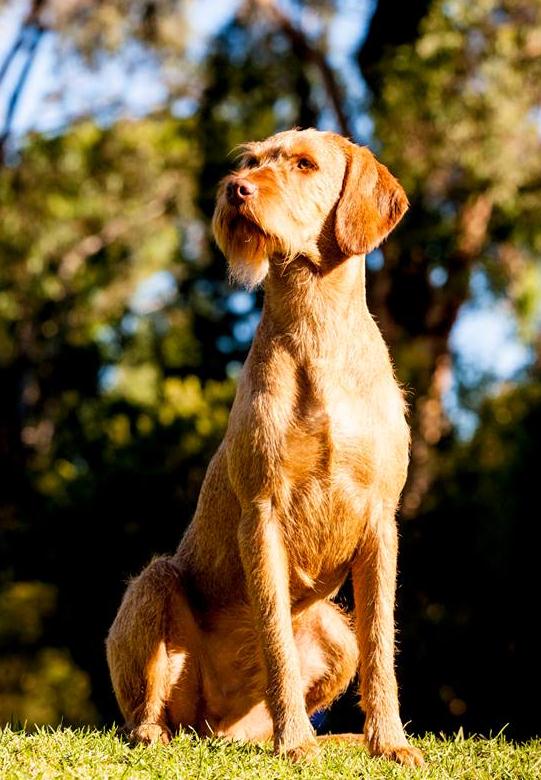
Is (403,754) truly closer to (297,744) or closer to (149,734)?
(297,744)

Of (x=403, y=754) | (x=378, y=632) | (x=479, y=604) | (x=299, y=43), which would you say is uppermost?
(x=299, y=43)

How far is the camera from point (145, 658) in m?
5.30

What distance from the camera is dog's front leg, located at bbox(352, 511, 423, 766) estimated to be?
489 cm

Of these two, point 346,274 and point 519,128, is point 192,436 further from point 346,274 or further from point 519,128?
point 346,274

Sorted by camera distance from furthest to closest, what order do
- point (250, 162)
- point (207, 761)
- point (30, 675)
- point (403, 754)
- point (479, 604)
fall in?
point (30, 675) → point (479, 604) → point (250, 162) → point (403, 754) → point (207, 761)

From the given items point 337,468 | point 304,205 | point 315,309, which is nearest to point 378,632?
point 337,468

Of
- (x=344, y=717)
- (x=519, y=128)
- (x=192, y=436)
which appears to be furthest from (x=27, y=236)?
(x=344, y=717)

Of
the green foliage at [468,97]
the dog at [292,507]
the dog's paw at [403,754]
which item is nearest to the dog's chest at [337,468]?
the dog at [292,507]

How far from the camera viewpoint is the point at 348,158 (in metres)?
5.38

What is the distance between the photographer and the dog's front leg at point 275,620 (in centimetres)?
471

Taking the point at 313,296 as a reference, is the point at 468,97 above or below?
above

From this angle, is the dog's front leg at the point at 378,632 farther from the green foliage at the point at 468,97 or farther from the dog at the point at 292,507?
the green foliage at the point at 468,97

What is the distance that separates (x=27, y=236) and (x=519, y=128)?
12.5 metres

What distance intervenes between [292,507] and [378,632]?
70 cm
